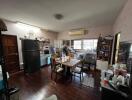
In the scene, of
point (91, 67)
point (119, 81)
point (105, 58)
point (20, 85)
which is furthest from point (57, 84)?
point (105, 58)

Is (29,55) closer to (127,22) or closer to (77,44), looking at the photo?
(77,44)

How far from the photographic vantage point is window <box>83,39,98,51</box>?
4.85 metres

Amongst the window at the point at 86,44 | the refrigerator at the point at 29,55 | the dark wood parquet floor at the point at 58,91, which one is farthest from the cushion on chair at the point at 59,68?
the window at the point at 86,44

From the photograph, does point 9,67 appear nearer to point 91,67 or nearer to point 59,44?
point 59,44

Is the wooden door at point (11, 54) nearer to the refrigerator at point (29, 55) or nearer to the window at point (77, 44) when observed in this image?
the refrigerator at point (29, 55)

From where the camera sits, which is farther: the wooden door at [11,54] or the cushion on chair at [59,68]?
the wooden door at [11,54]

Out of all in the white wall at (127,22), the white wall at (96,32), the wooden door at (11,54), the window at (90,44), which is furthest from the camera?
the window at (90,44)

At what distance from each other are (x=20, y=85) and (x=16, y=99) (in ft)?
3.83

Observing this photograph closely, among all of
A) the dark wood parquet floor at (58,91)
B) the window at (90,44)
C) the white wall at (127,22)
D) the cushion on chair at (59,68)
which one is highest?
the white wall at (127,22)

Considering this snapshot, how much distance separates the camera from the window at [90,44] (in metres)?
4.85

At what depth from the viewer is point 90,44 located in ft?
16.4

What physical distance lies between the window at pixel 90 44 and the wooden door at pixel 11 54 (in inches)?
157

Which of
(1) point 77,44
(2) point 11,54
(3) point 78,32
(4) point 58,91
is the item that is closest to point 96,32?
(3) point 78,32

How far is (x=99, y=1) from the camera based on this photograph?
6.49 ft
